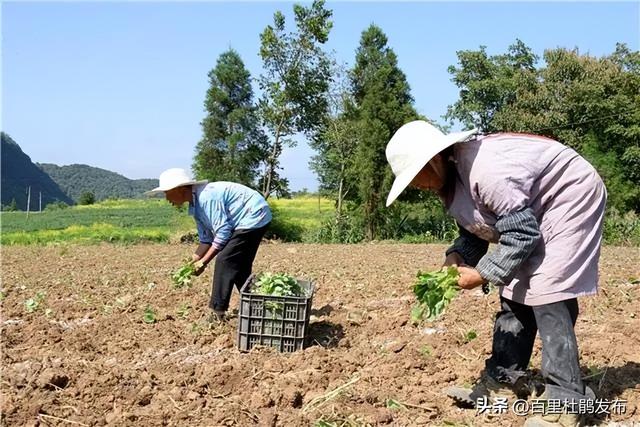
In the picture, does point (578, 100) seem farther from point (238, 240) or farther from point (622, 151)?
point (238, 240)

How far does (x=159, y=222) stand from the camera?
41875 millimetres

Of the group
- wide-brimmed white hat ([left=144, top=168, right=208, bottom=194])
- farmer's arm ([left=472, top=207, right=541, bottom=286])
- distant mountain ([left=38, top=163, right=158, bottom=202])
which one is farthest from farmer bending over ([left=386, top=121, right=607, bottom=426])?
distant mountain ([left=38, top=163, right=158, bottom=202])

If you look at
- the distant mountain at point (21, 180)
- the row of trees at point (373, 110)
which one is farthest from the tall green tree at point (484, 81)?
the distant mountain at point (21, 180)

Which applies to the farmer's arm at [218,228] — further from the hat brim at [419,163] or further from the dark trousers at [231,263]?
the hat brim at [419,163]

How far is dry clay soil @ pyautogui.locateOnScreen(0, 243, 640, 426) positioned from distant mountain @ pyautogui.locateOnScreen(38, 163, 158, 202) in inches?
4911

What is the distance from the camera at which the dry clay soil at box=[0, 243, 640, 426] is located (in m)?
3.54

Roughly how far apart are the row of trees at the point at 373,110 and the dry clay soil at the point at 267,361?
1524 cm

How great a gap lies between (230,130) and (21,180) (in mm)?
88674

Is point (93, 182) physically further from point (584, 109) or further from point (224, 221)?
point (224, 221)

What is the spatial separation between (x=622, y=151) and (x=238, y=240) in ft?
86.5

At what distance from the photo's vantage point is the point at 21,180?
101 m

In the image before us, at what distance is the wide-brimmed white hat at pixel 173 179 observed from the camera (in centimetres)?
532

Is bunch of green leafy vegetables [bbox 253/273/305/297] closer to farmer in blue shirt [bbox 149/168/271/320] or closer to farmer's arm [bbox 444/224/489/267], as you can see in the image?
farmer in blue shirt [bbox 149/168/271/320]

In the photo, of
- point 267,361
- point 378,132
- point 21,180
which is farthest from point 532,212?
point 21,180
